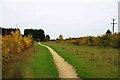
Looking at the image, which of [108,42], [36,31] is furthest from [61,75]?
[36,31]

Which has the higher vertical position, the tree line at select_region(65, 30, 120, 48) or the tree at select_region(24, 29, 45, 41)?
the tree at select_region(24, 29, 45, 41)

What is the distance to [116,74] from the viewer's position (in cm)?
1925

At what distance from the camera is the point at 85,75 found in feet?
60.5

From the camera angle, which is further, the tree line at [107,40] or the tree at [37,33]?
the tree at [37,33]

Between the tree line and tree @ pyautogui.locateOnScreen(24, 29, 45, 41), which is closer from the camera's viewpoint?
the tree line

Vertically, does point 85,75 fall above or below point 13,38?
below

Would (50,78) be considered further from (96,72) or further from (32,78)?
(96,72)

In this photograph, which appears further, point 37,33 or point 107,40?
point 37,33

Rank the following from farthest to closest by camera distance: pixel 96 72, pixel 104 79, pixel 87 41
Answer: pixel 87 41 → pixel 96 72 → pixel 104 79

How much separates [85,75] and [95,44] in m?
43.8

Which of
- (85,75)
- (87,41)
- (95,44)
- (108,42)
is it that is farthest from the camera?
(87,41)

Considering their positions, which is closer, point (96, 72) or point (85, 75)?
point (85, 75)

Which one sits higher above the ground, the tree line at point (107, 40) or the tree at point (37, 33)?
the tree at point (37, 33)

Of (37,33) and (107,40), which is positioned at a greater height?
(37,33)
